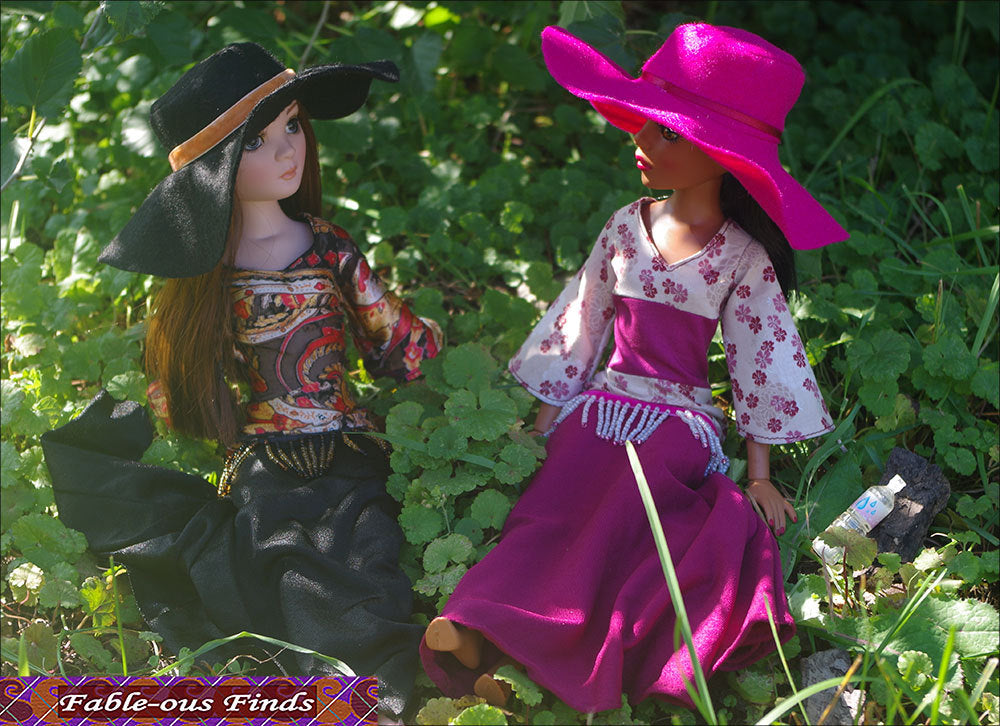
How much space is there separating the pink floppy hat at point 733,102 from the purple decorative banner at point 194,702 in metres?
1.31

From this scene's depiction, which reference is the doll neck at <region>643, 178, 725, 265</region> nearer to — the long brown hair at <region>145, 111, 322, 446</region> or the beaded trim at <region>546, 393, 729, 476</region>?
the beaded trim at <region>546, 393, 729, 476</region>

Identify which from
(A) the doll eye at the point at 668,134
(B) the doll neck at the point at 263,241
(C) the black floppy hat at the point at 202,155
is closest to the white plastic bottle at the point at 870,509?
(A) the doll eye at the point at 668,134

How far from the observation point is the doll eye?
2.19 metres

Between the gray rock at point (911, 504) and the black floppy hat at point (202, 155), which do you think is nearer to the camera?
the black floppy hat at point (202, 155)

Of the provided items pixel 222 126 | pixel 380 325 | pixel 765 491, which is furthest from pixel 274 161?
pixel 765 491

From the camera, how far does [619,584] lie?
2.19 m

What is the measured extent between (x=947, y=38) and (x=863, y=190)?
873 millimetres

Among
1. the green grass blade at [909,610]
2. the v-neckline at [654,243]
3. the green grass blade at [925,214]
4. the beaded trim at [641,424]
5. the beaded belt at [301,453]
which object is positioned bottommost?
the green grass blade at [925,214]

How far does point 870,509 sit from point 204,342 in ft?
5.37

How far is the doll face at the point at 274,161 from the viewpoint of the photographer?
89.5 inches

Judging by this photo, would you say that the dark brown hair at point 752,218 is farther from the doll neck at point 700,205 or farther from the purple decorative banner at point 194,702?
the purple decorative banner at point 194,702

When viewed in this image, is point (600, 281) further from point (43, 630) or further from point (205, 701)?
point (43, 630)

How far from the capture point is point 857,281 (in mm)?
2971

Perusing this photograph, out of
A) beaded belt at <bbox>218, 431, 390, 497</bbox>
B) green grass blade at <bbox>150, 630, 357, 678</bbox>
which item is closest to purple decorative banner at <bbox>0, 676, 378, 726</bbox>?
green grass blade at <bbox>150, 630, 357, 678</bbox>
